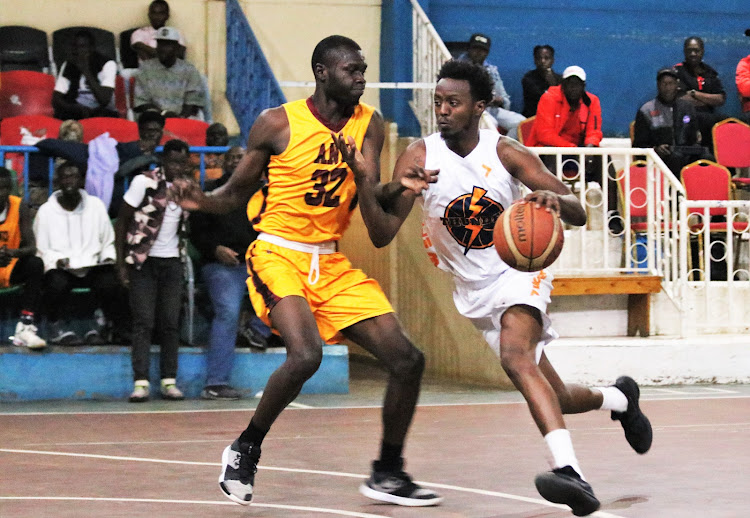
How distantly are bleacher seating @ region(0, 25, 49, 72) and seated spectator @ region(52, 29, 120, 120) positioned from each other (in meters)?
0.68

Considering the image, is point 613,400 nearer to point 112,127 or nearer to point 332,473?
point 332,473

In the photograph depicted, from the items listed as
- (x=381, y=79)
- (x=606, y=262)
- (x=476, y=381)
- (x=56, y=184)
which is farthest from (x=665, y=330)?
(x=56, y=184)

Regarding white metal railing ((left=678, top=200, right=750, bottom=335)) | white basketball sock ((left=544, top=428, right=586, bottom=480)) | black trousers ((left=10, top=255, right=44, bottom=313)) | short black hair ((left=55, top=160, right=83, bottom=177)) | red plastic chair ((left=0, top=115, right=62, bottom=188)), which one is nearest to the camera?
white basketball sock ((left=544, top=428, right=586, bottom=480))

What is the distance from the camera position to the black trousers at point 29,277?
30.9 feet

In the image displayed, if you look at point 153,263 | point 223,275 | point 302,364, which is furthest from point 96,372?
point 302,364

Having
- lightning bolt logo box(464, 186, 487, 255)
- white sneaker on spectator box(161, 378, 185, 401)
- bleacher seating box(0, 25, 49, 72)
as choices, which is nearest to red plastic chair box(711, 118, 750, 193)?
white sneaker on spectator box(161, 378, 185, 401)

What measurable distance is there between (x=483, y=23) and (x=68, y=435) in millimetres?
8611

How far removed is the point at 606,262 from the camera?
1075cm

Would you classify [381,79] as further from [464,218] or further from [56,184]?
[464,218]

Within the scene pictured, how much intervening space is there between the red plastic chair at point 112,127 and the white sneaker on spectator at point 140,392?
3142 millimetres

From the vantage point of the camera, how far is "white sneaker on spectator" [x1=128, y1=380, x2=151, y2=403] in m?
9.32

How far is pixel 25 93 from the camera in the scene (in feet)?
40.5

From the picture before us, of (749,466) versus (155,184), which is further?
(155,184)

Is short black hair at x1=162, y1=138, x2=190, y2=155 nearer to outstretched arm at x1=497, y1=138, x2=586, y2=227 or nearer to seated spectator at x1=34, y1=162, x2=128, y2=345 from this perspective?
seated spectator at x1=34, y1=162, x2=128, y2=345
